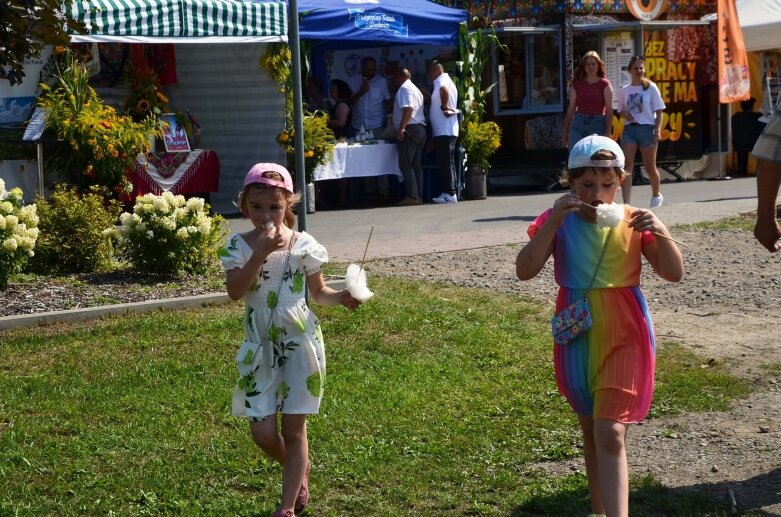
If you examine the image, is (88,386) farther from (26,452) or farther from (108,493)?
(108,493)

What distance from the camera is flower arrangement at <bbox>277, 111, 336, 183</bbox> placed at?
607 inches

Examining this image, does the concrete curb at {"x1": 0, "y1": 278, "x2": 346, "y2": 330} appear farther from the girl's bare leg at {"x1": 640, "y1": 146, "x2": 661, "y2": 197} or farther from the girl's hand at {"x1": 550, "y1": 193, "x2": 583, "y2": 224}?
the girl's bare leg at {"x1": 640, "y1": 146, "x2": 661, "y2": 197}

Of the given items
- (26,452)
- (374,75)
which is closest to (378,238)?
(374,75)

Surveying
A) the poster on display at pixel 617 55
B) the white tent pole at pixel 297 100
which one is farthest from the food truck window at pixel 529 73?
the white tent pole at pixel 297 100

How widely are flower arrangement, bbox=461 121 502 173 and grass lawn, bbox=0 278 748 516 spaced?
935 cm

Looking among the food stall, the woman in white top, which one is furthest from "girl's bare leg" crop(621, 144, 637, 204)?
the food stall

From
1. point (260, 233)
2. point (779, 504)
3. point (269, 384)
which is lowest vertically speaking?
point (779, 504)

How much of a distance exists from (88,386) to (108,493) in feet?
5.36

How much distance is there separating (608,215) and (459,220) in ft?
34.1

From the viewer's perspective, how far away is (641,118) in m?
14.2

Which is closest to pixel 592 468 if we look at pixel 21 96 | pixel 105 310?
pixel 105 310

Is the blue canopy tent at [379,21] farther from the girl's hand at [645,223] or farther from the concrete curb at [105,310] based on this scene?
the girl's hand at [645,223]

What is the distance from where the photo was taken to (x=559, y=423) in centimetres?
593

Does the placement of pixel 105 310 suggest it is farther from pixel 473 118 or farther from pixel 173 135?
pixel 473 118
